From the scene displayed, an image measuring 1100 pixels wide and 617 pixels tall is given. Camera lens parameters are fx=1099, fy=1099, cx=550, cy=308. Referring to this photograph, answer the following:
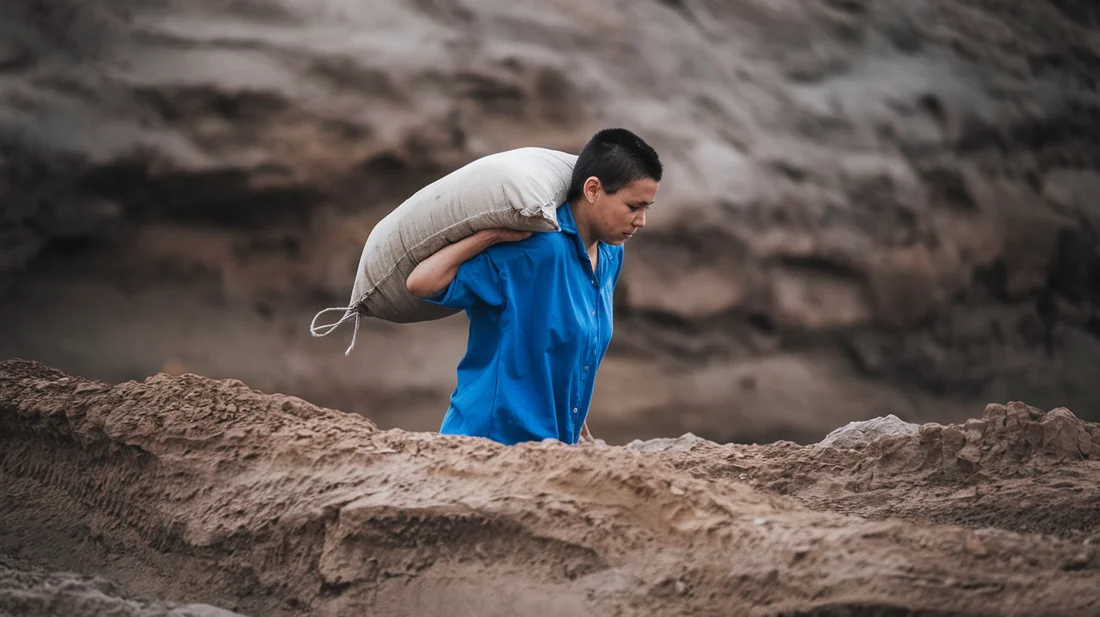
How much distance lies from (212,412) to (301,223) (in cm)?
385

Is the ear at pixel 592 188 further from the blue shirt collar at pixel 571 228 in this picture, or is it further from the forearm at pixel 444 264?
the forearm at pixel 444 264

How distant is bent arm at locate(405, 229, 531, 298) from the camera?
7.14 feet

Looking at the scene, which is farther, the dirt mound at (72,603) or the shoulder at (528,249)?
the shoulder at (528,249)

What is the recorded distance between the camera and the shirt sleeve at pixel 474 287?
2.19 meters

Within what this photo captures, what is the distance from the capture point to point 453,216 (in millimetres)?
2211

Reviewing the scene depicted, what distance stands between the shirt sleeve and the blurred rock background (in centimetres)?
367

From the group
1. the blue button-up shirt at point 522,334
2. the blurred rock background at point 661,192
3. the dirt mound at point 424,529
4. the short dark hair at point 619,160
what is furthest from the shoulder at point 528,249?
the blurred rock background at point 661,192

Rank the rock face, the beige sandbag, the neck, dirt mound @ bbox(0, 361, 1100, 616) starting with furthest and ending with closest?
the rock face < the neck < the beige sandbag < dirt mound @ bbox(0, 361, 1100, 616)

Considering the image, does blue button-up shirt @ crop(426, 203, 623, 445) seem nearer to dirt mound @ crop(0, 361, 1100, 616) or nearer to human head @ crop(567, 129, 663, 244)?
human head @ crop(567, 129, 663, 244)

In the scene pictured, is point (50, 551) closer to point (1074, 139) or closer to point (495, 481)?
point (495, 481)

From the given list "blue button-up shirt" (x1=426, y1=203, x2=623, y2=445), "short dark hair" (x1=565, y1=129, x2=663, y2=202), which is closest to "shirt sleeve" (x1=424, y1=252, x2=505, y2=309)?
"blue button-up shirt" (x1=426, y1=203, x2=623, y2=445)

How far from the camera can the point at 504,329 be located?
221cm

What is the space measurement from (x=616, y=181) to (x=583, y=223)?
12 centimetres

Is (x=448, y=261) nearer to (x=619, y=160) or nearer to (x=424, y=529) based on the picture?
(x=619, y=160)
